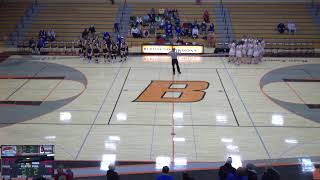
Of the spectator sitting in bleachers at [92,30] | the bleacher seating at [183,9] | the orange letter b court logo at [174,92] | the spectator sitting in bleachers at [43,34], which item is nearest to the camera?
the orange letter b court logo at [174,92]

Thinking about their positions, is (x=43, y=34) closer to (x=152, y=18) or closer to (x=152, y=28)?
(x=152, y=28)

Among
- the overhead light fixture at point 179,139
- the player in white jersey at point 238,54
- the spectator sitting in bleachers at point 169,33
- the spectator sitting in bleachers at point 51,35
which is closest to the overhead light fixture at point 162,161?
the overhead light fixture at point 179,139

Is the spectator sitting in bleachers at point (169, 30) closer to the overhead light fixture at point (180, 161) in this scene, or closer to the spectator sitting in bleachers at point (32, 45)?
the spectator sitting in bleachers at point (32, 45)

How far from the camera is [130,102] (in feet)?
61.0

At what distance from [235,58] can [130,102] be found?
9521mm

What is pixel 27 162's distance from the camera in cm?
991

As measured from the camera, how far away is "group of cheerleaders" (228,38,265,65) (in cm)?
2552

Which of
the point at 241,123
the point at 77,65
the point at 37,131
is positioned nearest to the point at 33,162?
Result: the point at 37,131

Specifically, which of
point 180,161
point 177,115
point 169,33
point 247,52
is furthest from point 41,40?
point 180,161

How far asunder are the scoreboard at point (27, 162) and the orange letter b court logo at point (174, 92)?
29.4ft

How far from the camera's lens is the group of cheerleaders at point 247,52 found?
83.7 feet

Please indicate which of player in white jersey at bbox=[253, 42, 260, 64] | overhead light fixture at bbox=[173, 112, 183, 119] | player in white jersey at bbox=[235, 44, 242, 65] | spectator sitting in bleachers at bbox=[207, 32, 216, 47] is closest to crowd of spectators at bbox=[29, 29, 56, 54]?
spectator sitting in bleachers at bbox=[207, 32, 216, 47]

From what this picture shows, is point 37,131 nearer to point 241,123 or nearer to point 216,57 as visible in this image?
point 241,123

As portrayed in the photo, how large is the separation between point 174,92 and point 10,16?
1822 centimetres
